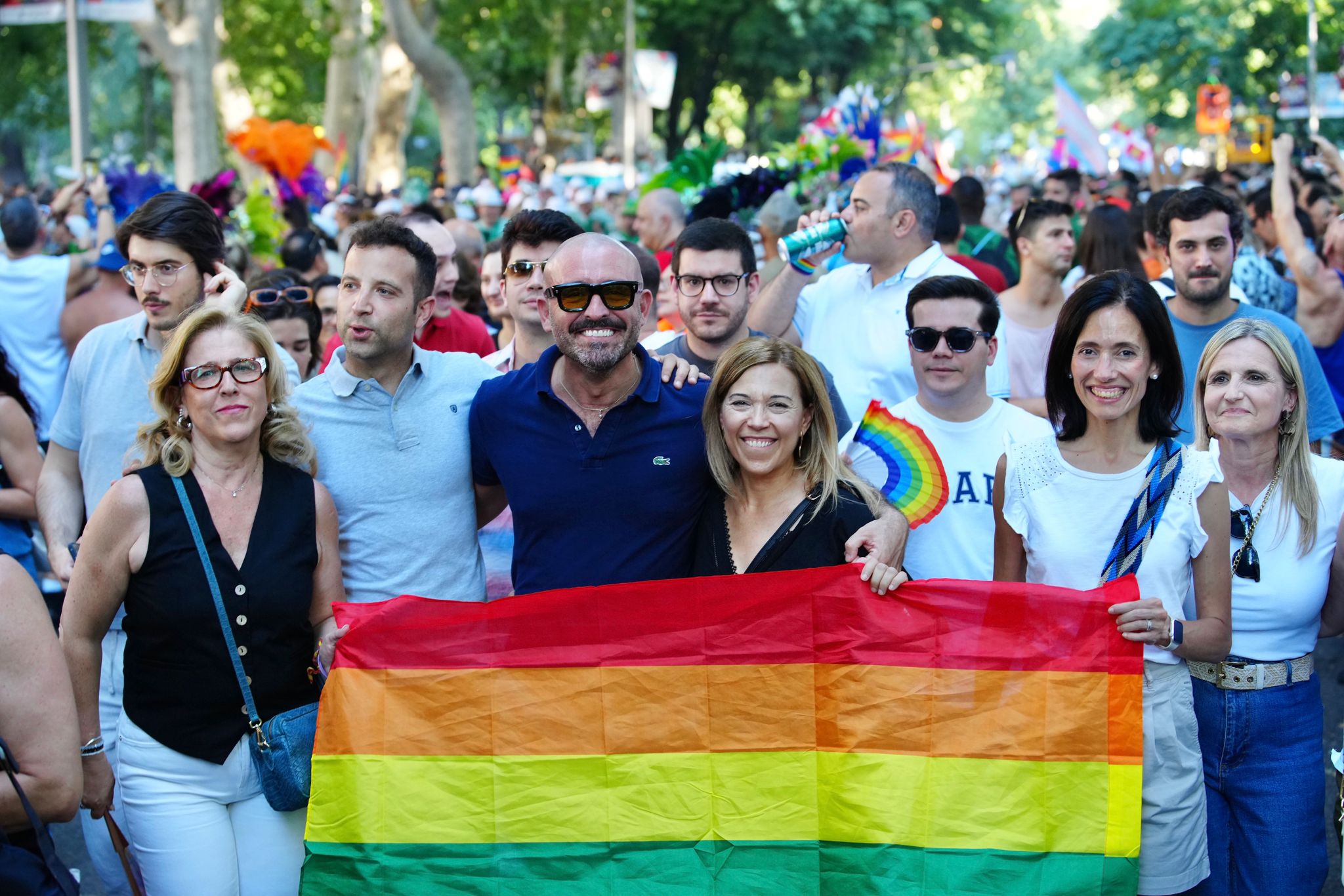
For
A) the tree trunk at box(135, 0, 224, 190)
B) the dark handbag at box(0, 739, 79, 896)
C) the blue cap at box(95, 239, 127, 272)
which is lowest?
the dark handbag at box(0, 739, 79, 896)

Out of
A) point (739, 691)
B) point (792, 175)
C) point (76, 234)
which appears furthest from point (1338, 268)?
point (76, 234)

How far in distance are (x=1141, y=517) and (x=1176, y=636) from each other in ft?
1.03

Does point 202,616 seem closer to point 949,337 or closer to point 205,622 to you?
point 205,622

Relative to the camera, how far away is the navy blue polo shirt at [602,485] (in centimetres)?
377

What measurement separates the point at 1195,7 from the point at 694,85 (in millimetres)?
15428

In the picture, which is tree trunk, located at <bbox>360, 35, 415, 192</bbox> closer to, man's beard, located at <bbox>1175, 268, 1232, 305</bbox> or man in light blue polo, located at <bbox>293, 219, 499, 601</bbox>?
man's beard, located at <bbox>1175, 268, 1232, 305</bbox>

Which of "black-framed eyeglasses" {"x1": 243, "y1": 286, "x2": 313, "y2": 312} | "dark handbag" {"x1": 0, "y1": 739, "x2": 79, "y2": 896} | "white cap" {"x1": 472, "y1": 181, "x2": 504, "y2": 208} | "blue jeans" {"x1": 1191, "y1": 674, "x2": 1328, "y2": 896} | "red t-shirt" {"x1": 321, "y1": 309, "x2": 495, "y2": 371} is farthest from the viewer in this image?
"white cap" {"x1": 472, "y1": 181, "x2": 504, "y2": 208}

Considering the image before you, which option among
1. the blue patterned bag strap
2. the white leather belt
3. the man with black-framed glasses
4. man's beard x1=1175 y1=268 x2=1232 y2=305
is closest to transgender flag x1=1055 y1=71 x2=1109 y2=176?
man's beard x1=1175 y1=268 x2=1232 y2=305

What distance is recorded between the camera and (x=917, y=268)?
220 inches

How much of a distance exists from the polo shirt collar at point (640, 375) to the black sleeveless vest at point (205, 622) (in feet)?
2.52

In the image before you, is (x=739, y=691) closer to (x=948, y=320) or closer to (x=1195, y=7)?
(x=948, y=320)

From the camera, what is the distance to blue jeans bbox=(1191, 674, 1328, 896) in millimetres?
3639

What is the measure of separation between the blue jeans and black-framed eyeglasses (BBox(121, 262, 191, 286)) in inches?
132

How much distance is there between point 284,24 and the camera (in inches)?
1267
